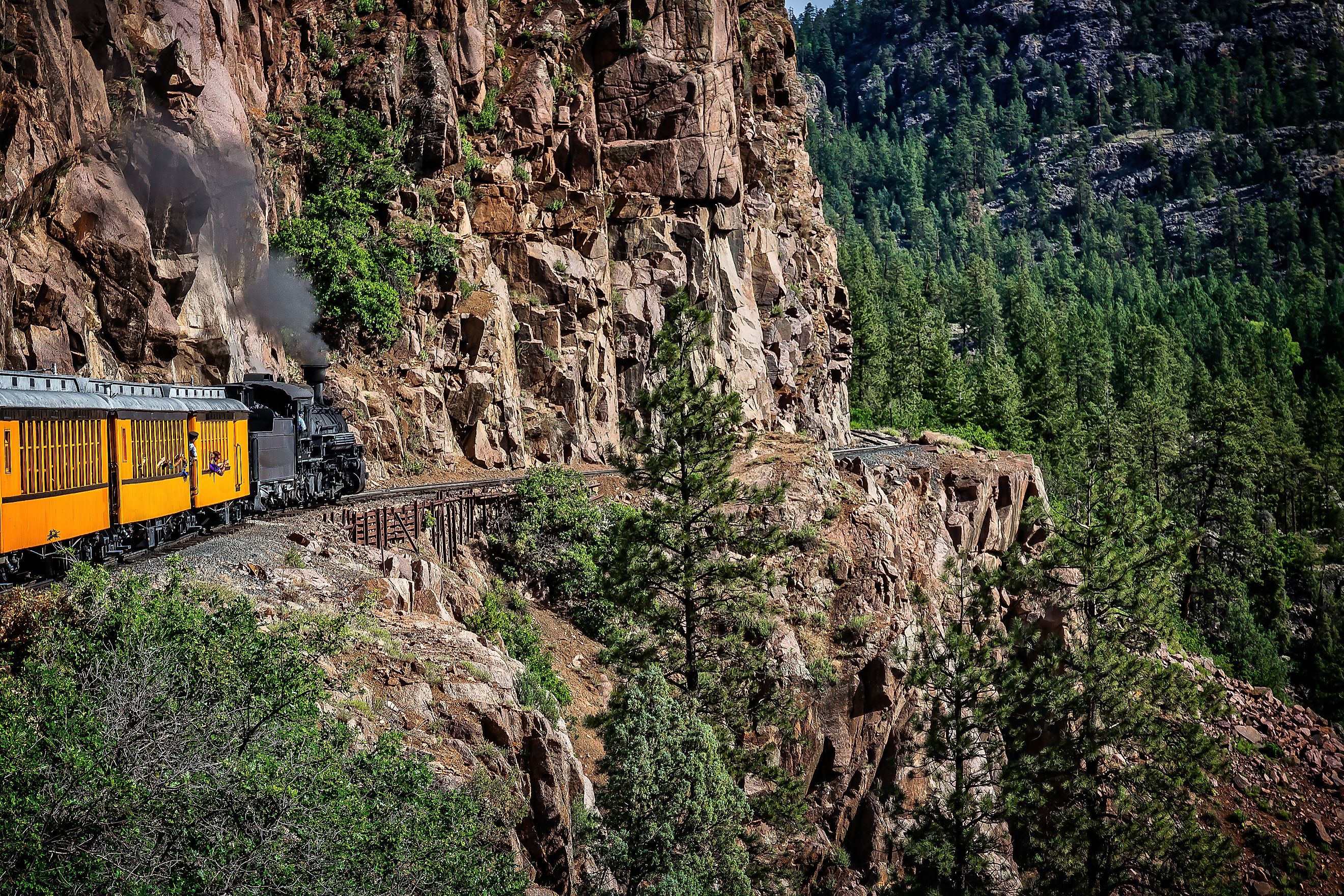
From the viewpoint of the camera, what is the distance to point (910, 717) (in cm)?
2677

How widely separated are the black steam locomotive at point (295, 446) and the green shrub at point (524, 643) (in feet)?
18.2

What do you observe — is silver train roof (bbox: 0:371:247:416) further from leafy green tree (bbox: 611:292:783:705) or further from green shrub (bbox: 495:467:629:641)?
leafy green tree (bbox: 611:292:783:705)

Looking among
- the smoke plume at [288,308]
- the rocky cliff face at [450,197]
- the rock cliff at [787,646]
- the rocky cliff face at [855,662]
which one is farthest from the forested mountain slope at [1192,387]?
the smoke plume at [288,308]

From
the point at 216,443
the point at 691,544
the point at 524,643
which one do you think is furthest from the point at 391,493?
the point at 691,544

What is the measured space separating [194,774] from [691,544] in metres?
14.0

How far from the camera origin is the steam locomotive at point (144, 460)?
14.2 metres

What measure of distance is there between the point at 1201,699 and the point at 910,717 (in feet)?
31.2

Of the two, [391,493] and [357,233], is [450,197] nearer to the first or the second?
[357,233]

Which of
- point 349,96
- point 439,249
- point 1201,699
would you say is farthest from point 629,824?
point 349,96

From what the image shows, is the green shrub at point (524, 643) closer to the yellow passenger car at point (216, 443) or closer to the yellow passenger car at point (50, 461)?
the yellow passenger car at point (216, 443)

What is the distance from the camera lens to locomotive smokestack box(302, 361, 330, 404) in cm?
2855

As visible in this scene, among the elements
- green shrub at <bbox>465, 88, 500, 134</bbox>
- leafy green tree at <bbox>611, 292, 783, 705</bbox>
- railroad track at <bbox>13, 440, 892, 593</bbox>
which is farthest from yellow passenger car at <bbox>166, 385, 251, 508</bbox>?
green shrub at <bbox>465, 88, 500, 134</bbox>

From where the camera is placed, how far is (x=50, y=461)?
14750mm

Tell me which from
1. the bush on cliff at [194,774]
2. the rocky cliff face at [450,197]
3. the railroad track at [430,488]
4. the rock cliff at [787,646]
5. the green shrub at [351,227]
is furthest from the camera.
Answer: the green shrub at [351,227]
